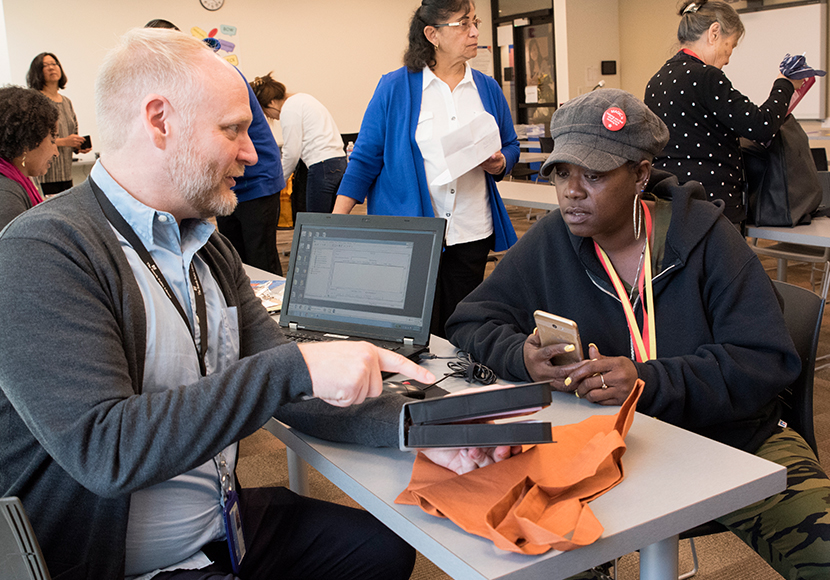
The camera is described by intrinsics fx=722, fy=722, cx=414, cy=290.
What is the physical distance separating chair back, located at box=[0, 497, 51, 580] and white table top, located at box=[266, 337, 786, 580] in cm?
43

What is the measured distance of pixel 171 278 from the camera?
47.2 inches

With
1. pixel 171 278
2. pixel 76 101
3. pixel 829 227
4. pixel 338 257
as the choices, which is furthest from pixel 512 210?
pixel 171 278

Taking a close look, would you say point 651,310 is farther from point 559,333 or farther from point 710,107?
point 710,107

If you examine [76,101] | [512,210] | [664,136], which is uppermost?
[76,101]

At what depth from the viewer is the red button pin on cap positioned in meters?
1.44

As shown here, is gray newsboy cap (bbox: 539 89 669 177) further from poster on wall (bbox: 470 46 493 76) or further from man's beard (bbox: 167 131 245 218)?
poster on wall (bbox: 470 46 493 76)

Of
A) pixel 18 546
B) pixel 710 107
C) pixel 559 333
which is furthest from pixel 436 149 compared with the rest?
pixel 18 546

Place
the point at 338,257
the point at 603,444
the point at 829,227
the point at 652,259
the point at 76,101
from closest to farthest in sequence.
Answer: the point at 603,444
the point at 652,259
the point at 338,257
the point at 829,227
the point at 76,101

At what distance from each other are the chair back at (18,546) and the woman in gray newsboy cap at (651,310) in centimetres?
88

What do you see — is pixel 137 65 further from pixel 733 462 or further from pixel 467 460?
pixel 733 462

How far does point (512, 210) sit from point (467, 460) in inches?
325

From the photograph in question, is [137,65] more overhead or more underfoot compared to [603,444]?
more overhead

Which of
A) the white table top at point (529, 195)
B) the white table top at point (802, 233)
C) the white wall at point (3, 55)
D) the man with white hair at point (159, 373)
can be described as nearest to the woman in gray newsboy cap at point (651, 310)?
the man with white hair at point (159, 373)

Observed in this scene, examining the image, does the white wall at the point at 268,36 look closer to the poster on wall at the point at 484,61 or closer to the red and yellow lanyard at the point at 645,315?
the poster on wall at the point at 484,61
